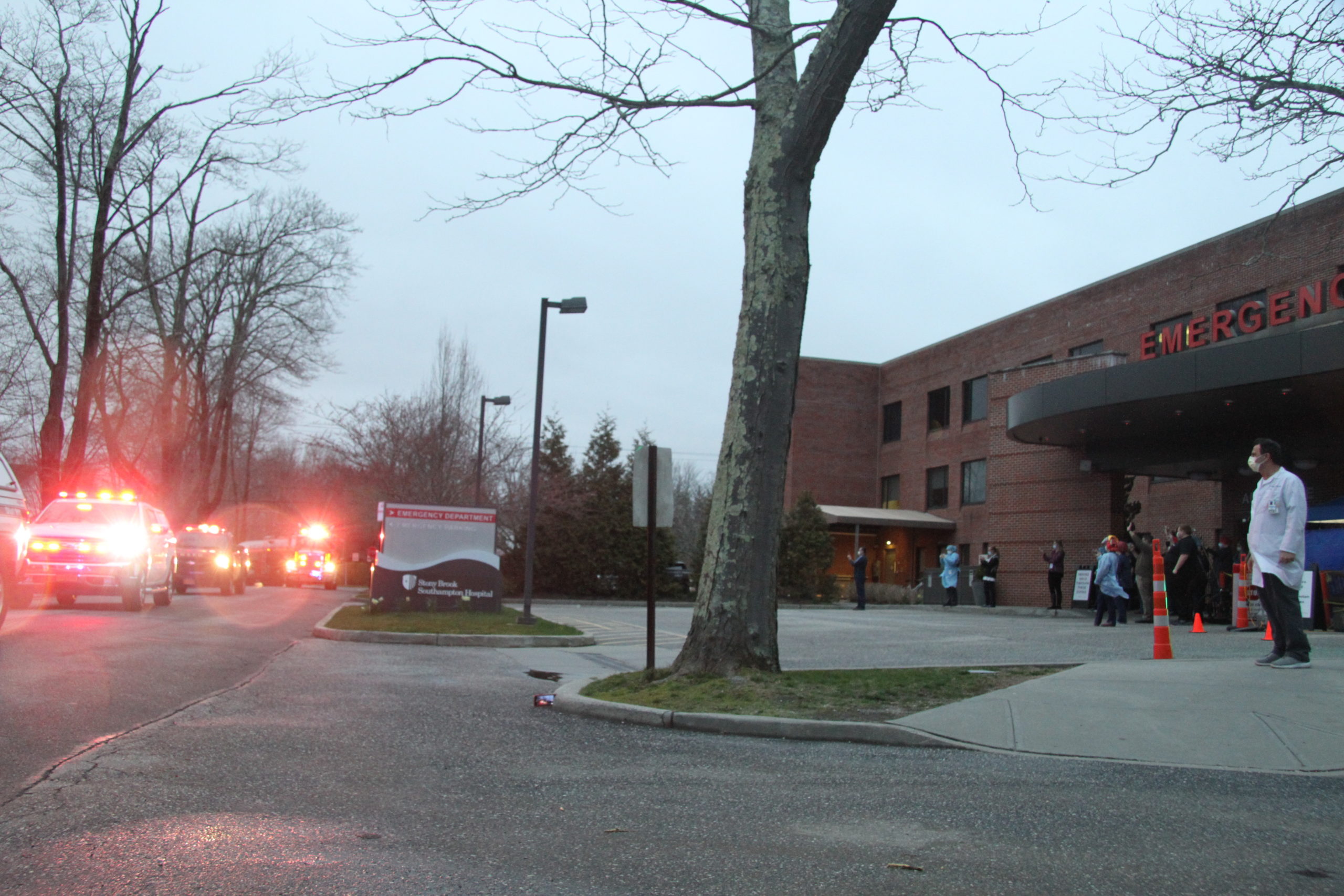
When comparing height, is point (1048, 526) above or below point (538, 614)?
above

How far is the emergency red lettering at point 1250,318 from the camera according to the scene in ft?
77.5

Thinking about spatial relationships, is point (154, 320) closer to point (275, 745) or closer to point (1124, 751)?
point (275, 745)

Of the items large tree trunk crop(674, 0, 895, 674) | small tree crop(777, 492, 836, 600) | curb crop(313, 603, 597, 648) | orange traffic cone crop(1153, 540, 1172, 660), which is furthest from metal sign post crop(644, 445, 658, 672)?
small tree crop(777, 492, 836, 600)

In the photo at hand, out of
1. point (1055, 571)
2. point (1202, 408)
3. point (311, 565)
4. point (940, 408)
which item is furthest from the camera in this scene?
point (311, 565)

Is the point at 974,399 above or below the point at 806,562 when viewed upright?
above

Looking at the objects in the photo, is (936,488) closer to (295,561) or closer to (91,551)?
(295,561)

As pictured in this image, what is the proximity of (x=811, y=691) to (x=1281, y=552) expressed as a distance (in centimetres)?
409

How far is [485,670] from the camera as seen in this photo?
39.9 ft

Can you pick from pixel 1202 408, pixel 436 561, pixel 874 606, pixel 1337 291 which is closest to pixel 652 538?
pixel 436 561

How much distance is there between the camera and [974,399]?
4475cm

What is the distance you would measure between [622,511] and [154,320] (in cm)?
1814

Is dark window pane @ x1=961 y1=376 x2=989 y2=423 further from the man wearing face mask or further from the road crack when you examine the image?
the road crack

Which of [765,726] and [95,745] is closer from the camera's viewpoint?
[95,745]

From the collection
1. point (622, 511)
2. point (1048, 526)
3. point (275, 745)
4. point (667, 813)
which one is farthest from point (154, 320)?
point (667, 813)
